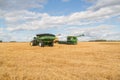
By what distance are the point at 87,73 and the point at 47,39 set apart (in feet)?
88.4

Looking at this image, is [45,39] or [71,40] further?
[71,40]

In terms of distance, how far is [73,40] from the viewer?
5041 cm

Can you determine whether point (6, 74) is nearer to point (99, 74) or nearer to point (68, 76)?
point (68, 76)

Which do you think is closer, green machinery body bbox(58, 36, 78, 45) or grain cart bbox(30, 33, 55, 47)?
grain cart bbox(30, 33, 55, 47)

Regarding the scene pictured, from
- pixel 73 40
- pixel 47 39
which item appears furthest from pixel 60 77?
pixel 73 40

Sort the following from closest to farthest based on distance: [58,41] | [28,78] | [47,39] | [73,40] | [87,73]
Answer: [28,78] < [87,73] < [47,39] < [73,40] < [58,41]

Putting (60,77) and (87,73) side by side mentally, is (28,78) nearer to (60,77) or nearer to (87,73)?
(60,77)

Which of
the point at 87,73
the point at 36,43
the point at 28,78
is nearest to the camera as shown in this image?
the point at 28,78

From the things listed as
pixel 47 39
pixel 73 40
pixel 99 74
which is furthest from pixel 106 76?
pixel 73 40

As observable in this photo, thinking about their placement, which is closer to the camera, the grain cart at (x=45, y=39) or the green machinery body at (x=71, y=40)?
the grain cart at (x=45, y=39)

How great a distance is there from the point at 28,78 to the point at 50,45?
29.3m

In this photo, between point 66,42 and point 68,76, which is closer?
point 68,76

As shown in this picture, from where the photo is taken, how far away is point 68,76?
958cm

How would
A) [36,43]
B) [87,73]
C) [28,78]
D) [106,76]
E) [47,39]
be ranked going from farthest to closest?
[36,43], [47,39], [87,73], [106,76], [28,78]
